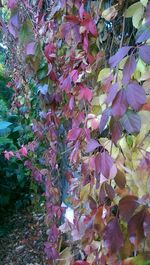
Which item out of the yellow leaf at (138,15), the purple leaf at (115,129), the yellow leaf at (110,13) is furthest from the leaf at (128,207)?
the yellow leaf at (110,13)

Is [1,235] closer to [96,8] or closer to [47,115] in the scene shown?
[47,115]

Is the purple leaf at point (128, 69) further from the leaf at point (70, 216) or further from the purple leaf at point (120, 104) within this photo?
the leaf at point (70, 216)

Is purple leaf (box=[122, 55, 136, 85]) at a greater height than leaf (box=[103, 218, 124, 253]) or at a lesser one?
greater

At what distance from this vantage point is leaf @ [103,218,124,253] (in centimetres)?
86

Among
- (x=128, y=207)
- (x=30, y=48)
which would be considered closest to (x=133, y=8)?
(x=30, y=48)

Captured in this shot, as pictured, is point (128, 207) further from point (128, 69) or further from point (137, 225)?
point (128, 69)

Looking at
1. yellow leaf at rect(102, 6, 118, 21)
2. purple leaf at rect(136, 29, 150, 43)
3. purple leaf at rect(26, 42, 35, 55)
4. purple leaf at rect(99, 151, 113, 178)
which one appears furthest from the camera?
purple leaf at rect(26, 42, 35, 55)

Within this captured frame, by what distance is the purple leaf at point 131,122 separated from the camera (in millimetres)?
765

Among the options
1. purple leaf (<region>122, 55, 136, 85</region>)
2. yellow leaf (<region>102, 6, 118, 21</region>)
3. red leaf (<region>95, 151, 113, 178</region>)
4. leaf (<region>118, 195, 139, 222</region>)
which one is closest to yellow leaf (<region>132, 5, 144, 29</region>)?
yellow leaf (<region>102, 6, 118, 21</region>)

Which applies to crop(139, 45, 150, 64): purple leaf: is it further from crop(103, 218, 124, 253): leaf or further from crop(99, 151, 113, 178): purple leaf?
crop(103, 218, 124, 253): leaf

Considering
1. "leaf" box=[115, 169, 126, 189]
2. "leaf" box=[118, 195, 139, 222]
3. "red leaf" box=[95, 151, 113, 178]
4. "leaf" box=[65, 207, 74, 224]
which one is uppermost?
"red leaf" box=[95, 151, 113, 178]

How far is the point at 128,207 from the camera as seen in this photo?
79 centimetres

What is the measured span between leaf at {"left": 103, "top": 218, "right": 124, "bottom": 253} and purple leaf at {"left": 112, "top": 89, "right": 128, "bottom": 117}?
0.29 meters

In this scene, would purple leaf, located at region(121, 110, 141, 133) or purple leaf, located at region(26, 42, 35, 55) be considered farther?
purple leaf, located at region(26, 42, 35, 55)
